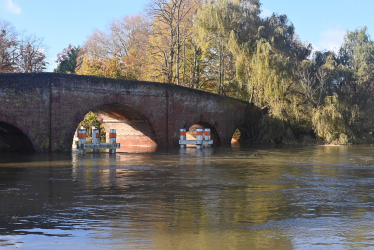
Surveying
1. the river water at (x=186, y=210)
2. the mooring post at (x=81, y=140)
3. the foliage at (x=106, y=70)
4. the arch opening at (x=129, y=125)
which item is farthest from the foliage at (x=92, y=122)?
the river water at (x=186, y=210)

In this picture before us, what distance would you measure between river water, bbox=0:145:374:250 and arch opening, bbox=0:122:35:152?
28.0ft

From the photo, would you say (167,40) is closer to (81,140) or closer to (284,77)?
(284,77)

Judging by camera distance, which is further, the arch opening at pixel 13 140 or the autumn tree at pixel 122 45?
the autumn tree at pixel 122 45

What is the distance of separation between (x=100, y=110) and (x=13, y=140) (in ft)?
17.6

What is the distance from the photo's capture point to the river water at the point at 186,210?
470cm

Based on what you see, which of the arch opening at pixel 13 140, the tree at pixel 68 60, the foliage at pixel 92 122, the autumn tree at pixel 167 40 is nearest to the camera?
the arch opening at pixel 13 140

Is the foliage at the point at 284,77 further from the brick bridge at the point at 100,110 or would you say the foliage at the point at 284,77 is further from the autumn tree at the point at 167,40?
the brick bridge at the point at 100,110

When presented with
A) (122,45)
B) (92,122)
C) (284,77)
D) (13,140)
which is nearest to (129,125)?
(13,140)

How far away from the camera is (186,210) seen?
246 inches

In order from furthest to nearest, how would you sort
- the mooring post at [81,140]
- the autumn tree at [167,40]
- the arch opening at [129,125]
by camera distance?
the autumn tree at [167,40], the arch opening at [129,125], the mooring post at [81,140]

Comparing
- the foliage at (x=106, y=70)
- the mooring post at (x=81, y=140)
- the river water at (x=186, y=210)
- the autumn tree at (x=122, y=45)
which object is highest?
the autumn tree at (x=122, y=45)

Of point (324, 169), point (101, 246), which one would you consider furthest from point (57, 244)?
point (324, 169)

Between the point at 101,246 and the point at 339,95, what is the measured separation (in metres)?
28.0

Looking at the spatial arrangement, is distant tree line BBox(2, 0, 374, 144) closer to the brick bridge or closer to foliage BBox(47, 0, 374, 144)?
foliage BBox(47, 0, 374, 144)
